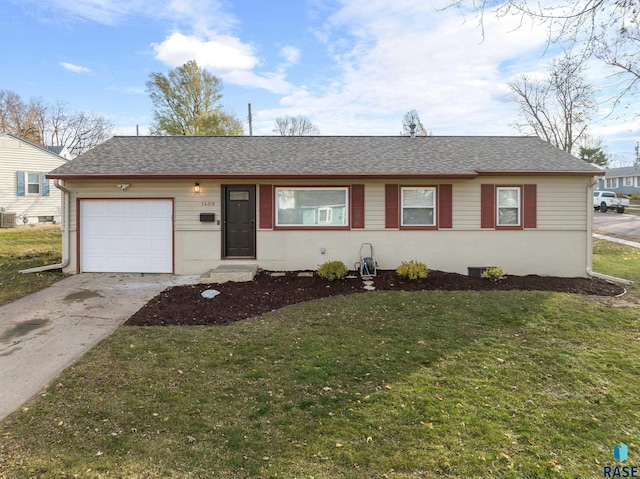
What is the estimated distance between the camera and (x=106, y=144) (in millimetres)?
10672

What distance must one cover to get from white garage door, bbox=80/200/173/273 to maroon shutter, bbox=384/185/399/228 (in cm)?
558

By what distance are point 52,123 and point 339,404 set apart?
144ft

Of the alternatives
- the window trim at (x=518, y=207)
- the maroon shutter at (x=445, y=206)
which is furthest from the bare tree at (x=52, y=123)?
the window trim at (x=518, y=207)

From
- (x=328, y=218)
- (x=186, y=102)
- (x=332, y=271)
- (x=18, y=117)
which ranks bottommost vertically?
(x=332, y=271)

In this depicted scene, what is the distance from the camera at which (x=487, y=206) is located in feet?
30.5

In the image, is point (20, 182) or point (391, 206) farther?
point (20, 182)

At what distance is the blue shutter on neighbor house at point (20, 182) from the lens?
731 inches

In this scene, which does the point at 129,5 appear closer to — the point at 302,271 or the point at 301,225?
the point at 301,225

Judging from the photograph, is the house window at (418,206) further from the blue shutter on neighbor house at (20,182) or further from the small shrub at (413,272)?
the blue shutter on neighbor house at (20,182)

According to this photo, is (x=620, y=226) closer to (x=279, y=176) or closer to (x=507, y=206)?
(x=507, y=206)

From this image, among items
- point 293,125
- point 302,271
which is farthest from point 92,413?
point 293,125

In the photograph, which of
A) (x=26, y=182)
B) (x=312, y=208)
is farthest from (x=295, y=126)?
(x=312, y=208)

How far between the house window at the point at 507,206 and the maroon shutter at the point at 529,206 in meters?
0.18

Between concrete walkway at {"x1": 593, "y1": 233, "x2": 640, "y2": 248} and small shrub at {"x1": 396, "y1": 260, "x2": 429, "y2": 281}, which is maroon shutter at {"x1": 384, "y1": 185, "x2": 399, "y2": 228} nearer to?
small shrub at {"x1": 396, "y1": 260, "x2": 429, "y2": 281}
